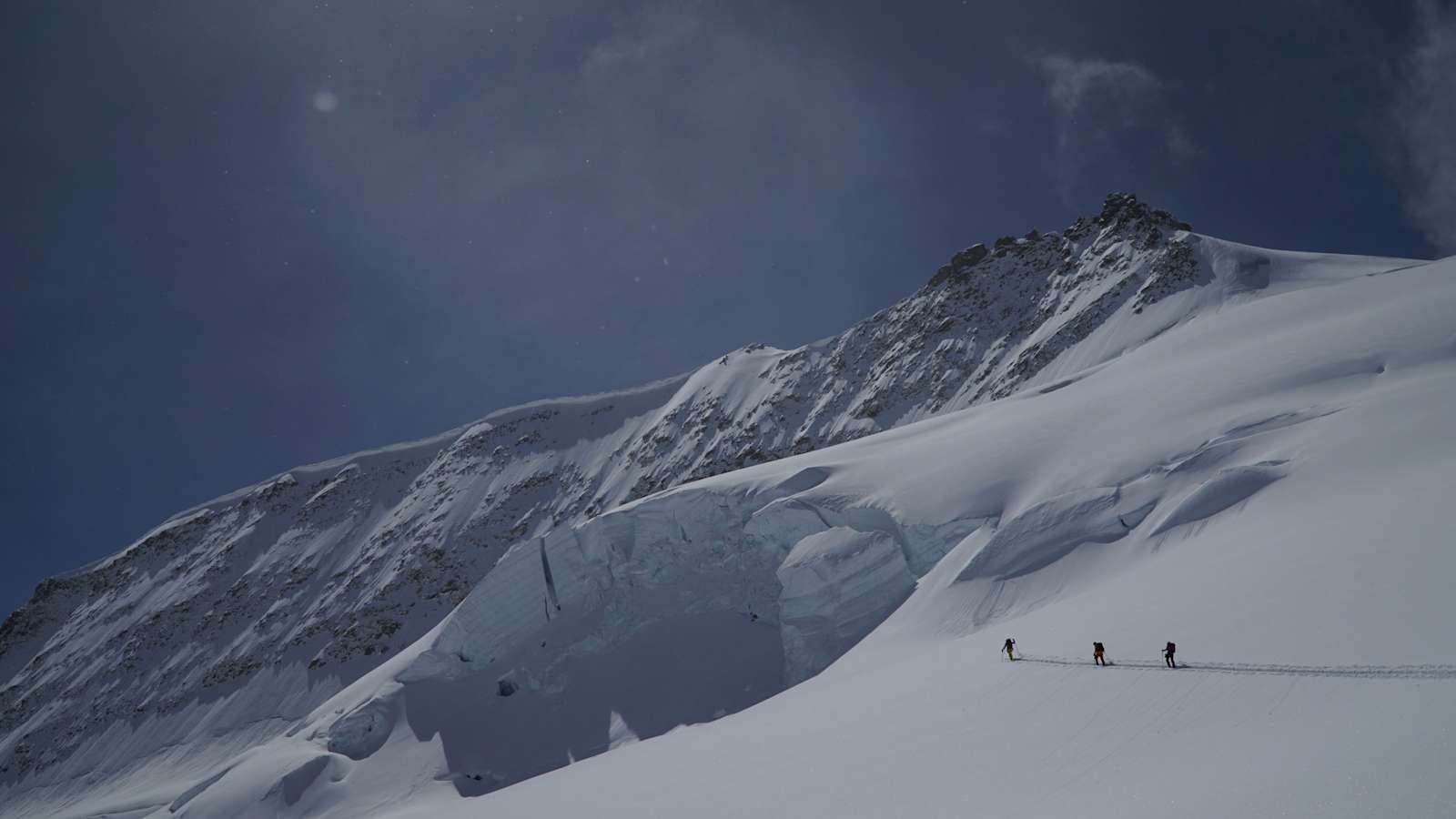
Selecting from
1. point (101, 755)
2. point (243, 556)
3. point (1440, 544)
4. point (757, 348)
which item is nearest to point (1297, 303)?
point (1440, 544)

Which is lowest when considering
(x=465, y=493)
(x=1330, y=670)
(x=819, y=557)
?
(x=1330, y=670)

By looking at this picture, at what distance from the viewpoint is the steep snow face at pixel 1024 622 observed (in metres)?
10.9

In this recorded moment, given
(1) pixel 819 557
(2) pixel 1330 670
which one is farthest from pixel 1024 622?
(1) pixel 819 557

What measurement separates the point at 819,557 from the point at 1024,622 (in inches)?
581

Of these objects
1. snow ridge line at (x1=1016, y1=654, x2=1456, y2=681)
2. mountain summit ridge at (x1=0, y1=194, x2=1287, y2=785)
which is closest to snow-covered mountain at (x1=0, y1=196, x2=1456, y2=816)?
snow ridge line at (x1=1016, y1=654, x2=1456, y2=681)

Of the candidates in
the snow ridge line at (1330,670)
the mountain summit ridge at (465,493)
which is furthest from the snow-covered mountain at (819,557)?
the mountain summit ridge at (465,493)

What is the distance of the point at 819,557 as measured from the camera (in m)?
37.0

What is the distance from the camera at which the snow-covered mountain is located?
21172 millimetres

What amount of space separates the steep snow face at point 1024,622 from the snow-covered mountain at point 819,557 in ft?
0.59

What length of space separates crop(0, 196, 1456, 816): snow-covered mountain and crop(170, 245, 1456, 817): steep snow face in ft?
0.59

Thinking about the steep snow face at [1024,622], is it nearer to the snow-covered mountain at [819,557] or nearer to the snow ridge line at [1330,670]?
the snow ridge line at [1330,670]

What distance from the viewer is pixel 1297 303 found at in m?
43.9

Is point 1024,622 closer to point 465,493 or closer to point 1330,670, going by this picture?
point 1330,670

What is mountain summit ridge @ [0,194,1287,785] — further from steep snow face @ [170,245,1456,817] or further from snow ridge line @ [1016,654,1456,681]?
snow ridge line @ [1016,654,1456,681]
